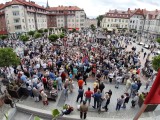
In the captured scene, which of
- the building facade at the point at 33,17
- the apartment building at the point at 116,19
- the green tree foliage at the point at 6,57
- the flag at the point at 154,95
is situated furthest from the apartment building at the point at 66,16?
the flag at the point at 154,95

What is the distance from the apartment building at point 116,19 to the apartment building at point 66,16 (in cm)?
1498

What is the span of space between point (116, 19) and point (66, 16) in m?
27.3

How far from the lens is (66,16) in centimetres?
7544

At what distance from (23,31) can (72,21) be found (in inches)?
1272

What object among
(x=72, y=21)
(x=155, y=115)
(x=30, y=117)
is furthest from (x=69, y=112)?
(x=72, y=21)

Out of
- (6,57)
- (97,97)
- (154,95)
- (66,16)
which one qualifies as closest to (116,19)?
(66,16)

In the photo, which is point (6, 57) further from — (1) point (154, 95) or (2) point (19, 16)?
(2) point (19, 16)

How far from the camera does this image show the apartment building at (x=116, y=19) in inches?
3060

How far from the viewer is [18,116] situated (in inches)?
391

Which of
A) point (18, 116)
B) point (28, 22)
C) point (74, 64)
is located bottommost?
point (18, 116)

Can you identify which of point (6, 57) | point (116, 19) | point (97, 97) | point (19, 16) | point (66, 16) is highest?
point (66, 16)

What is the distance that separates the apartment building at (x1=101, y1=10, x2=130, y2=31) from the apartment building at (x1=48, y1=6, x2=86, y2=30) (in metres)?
15.0

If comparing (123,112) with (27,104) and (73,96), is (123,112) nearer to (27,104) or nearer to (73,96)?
(73,96)

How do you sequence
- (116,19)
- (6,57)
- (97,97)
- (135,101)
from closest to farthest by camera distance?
(97,97), (135,101), (6,57), (116,19)
